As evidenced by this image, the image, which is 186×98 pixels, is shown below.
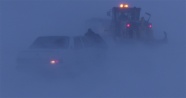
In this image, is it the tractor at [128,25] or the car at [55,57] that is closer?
the car at [55,57]

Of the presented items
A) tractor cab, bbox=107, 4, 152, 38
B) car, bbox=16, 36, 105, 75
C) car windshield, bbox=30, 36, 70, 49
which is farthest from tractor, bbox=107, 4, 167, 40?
car, bbox=16, 36, 105, 75

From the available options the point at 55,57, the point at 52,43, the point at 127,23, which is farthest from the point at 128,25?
the point at 55,57

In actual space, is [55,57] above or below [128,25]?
above

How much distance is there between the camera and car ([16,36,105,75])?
11.6 meters

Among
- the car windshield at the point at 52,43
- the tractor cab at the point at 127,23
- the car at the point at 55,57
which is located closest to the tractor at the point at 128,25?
the tractor cab at the point at 127,23

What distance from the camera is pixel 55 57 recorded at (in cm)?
1162

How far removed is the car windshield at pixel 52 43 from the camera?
12.5 meters

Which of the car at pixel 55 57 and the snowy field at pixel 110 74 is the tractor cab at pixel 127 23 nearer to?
the snowy field at pixel 110 74

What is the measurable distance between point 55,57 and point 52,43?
4.14 ft

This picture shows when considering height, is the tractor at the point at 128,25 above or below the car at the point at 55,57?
below

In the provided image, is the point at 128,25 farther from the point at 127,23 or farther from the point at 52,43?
the point at 52,43

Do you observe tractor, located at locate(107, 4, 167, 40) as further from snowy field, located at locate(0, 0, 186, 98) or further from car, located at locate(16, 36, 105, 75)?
car, located at locate(16, 36, 105, 75)

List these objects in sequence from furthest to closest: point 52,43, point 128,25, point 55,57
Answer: point 128,25 < point 52,43 < point 55,57

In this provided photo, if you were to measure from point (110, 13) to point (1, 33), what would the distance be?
534 centimetres
